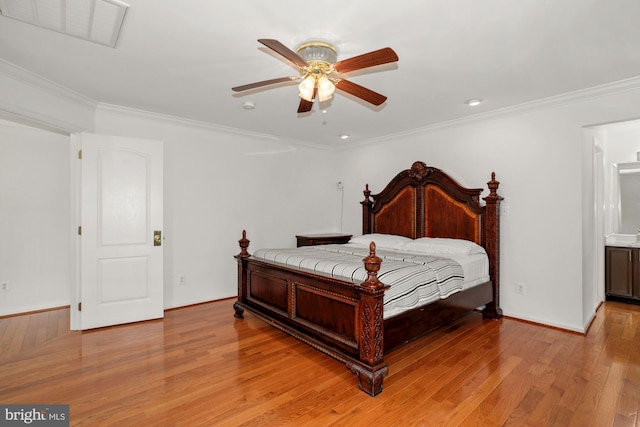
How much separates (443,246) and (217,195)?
122 inches

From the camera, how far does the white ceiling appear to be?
1969mm

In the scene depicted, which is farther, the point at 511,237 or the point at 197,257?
the point at 197,257

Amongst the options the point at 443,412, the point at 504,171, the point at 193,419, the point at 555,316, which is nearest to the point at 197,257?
the point at 193,419

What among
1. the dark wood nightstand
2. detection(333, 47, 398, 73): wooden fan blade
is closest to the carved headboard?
the dark wood nightstand

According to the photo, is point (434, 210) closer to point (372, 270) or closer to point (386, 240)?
point (386, 240)

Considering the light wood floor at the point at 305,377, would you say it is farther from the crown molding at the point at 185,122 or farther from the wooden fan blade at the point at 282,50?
the crown molding at the point at 185,122

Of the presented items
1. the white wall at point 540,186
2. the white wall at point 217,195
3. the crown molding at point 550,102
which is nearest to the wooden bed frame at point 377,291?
the white wall at point 540,186

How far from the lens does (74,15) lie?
79.6 inches

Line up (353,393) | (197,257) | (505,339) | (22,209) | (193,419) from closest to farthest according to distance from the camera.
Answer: (193,419), (353,393), (505,339), (22,209), (197,257)

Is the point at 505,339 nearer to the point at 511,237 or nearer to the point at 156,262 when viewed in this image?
the point at 511,237

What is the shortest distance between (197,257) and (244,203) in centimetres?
104

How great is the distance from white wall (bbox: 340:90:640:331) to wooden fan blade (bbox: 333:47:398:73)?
8.47 ft

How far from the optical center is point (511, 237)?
3842 millimetres

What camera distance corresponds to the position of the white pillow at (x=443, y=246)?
3.76m
